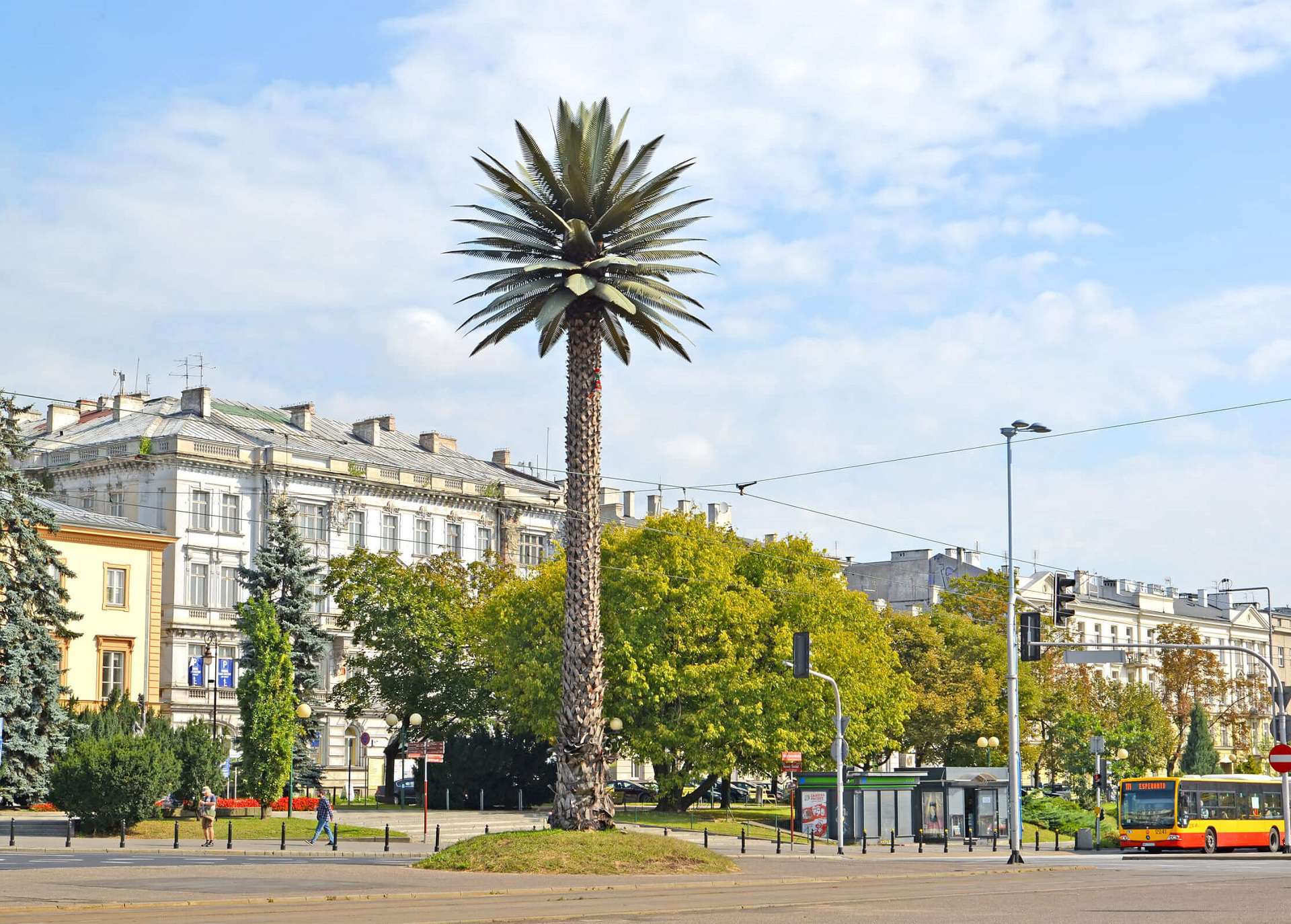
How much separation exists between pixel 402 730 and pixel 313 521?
18.0 meters

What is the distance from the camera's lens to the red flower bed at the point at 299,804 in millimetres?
59906

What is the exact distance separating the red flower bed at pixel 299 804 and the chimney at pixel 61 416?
1715 inches

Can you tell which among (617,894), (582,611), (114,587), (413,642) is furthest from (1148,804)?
(114,587)

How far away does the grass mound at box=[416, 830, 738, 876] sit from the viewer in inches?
1356

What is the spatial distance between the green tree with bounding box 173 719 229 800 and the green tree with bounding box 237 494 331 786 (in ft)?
43.6

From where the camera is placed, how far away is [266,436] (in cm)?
9419

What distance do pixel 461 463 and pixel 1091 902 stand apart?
83444mm

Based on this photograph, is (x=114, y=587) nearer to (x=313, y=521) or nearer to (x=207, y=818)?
(x=313, y=521)

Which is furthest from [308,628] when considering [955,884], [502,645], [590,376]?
[955,884]

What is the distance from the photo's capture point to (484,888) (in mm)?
29031

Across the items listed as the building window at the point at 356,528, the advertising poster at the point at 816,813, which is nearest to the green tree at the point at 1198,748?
the building window at the point at 356,528

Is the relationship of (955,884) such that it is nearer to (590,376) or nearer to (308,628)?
(590,376)

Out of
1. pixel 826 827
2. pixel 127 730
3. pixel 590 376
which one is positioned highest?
pixel 590 376

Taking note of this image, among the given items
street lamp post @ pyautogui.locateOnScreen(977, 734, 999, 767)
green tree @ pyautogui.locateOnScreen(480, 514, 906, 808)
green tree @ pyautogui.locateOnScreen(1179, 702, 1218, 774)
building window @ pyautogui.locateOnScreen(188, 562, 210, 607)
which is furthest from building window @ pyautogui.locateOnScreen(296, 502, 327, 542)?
green tree @ pyautogui.locateOnScreen(1179, 702, 1218, 774)
